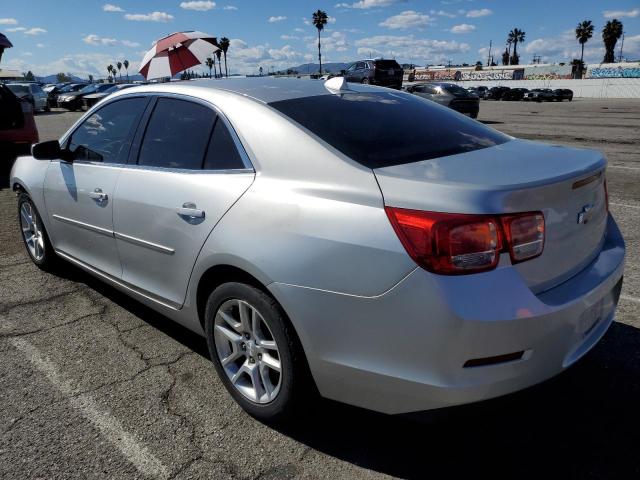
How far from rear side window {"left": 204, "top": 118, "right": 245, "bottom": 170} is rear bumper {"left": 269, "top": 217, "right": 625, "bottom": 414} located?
749 mm

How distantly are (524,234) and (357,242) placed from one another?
607 mm

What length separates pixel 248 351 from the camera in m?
2.53

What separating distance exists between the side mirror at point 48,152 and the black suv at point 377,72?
22.1 metres

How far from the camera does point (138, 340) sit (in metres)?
3.40

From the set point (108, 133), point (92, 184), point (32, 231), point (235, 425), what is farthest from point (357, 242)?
point (32, 231)

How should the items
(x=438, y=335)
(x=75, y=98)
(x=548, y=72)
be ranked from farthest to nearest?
(x=548, y=72), (x=75, y=98), (x=438, y=335)

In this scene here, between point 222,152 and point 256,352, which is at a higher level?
point 222,152

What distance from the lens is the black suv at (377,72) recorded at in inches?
979

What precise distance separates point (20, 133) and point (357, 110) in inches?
356

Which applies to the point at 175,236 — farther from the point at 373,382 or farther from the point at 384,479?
the point at 384,479

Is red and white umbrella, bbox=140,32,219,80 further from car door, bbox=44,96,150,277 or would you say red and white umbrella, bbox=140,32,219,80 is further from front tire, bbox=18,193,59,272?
car door, bbox=44,96,150,277

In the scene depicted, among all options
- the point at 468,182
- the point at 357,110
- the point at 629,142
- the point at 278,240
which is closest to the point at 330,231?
the point at 278,240

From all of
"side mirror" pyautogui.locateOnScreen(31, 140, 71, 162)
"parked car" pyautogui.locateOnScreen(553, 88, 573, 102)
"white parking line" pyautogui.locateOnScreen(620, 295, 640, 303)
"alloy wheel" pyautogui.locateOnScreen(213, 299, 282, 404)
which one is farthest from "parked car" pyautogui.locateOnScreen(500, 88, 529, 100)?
"alloy wheel" pyautogui.locateOnScreen(213, 299, 282, 404)

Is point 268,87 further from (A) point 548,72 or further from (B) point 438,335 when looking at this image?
(A) point 548,72
